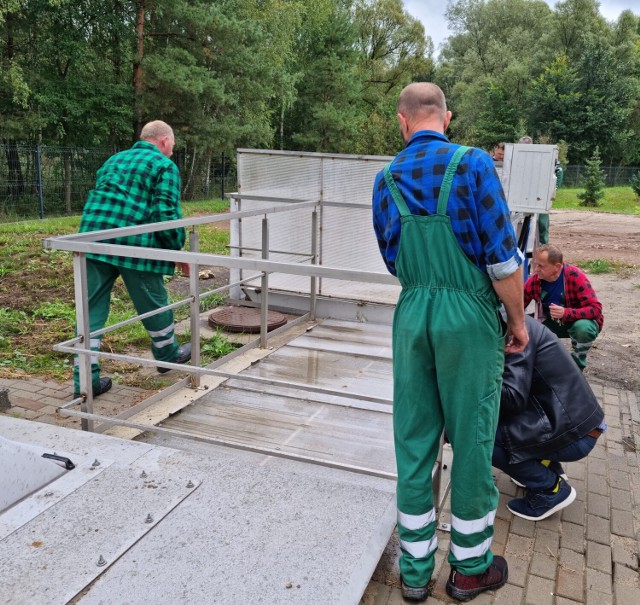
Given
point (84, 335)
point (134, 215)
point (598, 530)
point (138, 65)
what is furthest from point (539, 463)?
point (138, 65)

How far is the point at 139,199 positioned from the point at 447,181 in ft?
8.94

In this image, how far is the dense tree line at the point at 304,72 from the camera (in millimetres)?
19719

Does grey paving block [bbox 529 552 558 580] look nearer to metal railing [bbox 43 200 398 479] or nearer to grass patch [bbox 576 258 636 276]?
metal railing [bbox 43 200 398 479]

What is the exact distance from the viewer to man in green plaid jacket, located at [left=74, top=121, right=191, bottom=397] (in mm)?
4203

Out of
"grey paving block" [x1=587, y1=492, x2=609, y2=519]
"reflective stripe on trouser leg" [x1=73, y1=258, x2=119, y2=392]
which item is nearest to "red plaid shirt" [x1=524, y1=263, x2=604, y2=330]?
"grey paving block" [x1=587, y1=492, x2=609, y2=519]

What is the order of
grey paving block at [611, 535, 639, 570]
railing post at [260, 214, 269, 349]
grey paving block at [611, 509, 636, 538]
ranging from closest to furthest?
grey paving block at [611, 535, 639, 570] < grey paving block at [611, 509, 636, 538] < railing post at [260, 214, 269, 349]

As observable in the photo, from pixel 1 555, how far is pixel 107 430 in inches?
58.8

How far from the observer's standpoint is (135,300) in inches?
173

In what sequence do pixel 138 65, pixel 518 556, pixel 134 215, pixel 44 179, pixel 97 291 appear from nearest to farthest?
pixel 518 556 → pixel 97 291 → pixel 134 215 → pixel 44 179 → pixel 138 65

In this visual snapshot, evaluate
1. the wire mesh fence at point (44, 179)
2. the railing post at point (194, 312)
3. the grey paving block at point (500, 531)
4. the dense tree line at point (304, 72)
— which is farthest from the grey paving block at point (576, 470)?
the dense tree line at point (304, 72)

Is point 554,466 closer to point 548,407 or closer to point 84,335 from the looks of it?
point 548,407

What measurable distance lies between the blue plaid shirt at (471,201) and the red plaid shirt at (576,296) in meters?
2.39

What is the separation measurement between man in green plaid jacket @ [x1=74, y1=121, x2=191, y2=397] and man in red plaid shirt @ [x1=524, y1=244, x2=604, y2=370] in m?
2.48

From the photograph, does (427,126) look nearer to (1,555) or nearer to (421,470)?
(421,470)
